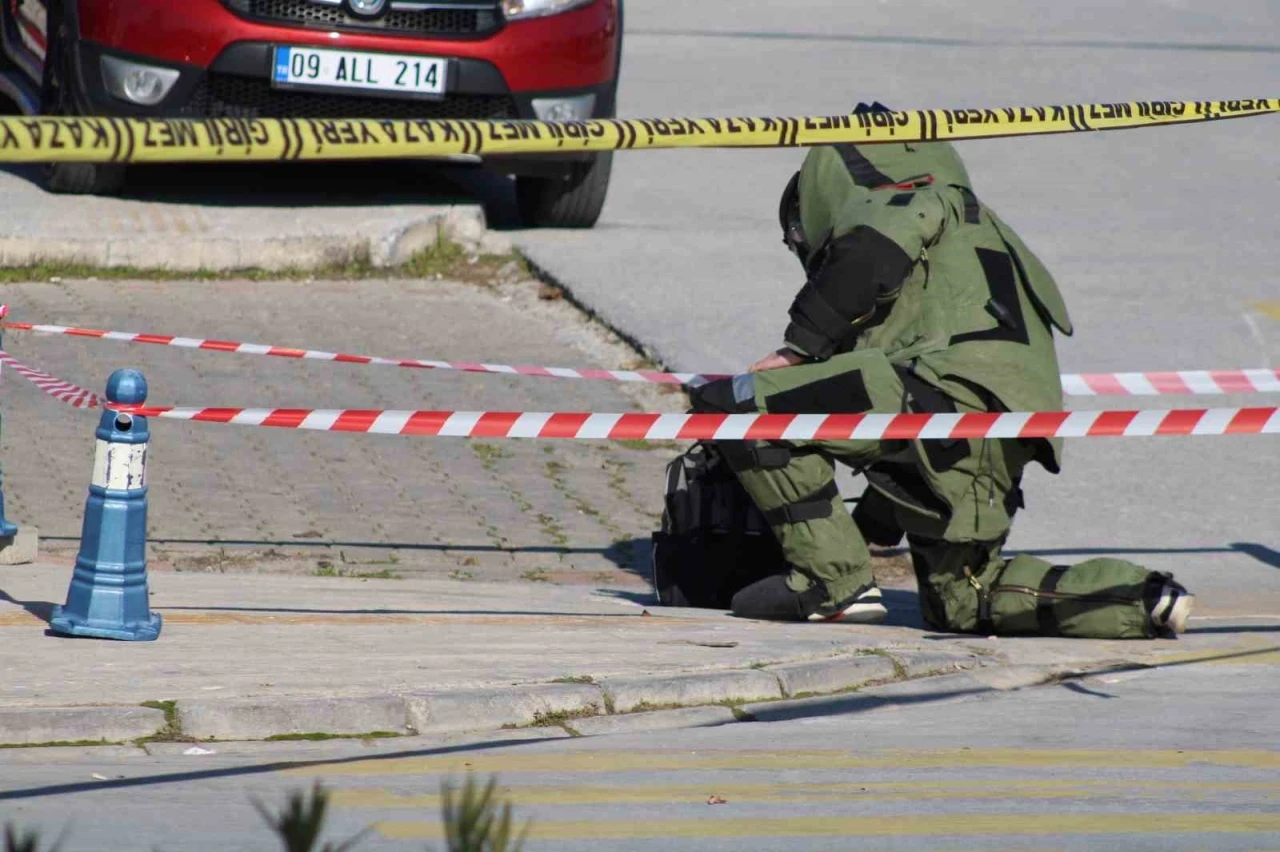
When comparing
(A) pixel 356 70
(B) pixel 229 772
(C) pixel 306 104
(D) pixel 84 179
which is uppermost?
(A) pixel 356 70

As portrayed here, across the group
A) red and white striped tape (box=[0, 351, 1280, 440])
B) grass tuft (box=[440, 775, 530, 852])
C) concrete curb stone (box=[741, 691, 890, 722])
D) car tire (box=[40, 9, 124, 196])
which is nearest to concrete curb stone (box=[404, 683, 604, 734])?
concrete curb stone (box=[741, 691, 890, 722])

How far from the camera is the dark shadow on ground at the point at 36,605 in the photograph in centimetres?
513

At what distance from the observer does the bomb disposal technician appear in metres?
5.38

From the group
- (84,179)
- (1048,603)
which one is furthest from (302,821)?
(84,179)

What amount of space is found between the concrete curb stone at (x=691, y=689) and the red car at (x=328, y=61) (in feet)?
16.9

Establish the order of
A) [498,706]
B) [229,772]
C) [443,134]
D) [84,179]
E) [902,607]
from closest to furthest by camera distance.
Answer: [443,134]
[229,772]
[498,706]
[902,607]
[84,179]

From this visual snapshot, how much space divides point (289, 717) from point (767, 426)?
5.12 feet

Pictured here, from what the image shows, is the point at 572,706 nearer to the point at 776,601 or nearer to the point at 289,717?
the point at 289,717

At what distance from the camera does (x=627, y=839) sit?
367cm

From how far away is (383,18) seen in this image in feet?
30.5

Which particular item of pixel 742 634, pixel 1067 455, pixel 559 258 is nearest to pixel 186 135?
pixel 742 634

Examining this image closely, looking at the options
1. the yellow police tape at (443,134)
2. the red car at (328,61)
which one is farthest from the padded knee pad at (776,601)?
the red car at (328,61)

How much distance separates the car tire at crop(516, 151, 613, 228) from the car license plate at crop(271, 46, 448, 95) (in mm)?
1022

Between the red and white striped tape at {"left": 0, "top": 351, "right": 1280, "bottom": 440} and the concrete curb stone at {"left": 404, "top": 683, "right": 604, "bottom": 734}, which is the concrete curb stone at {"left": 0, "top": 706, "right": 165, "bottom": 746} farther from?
the red and white striped tape at {"left": 0, "top": 351, "right": 1280, "bottom": 440}
